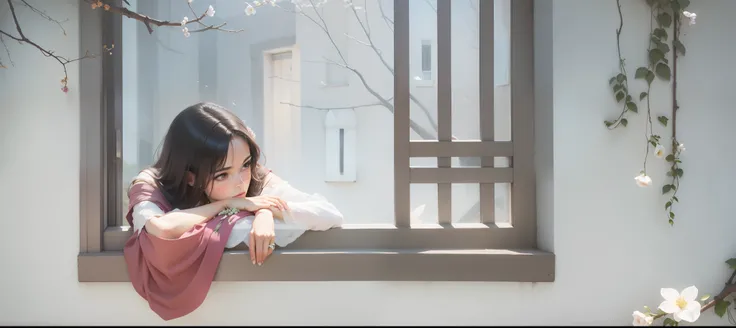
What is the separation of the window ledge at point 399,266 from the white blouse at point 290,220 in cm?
4

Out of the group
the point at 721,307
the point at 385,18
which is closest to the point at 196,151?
the point at 385,18

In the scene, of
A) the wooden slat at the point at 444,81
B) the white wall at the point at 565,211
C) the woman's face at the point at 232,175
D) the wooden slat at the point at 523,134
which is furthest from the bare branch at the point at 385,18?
the woman's face at the point at 232,175

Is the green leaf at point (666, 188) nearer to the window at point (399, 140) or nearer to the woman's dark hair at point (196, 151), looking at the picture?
the window at point (399, 140)

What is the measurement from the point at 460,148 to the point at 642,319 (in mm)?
681

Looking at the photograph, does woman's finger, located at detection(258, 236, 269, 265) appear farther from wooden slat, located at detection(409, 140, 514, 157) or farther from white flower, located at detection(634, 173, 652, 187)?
white flower, located at detection(634, 173, 652, 187)

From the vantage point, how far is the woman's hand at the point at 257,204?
4.75ft

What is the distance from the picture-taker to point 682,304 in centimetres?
136

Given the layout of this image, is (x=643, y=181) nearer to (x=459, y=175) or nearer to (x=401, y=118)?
(x=459, y=175)

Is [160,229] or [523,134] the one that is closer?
[160,229]

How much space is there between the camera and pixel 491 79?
1561 mm

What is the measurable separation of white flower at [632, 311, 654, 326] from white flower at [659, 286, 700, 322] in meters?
0.05

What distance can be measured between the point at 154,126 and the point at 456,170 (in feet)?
4.34

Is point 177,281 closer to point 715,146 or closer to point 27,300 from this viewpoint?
point 27,300

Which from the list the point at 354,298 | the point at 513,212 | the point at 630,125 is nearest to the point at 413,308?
the point at 354,298
